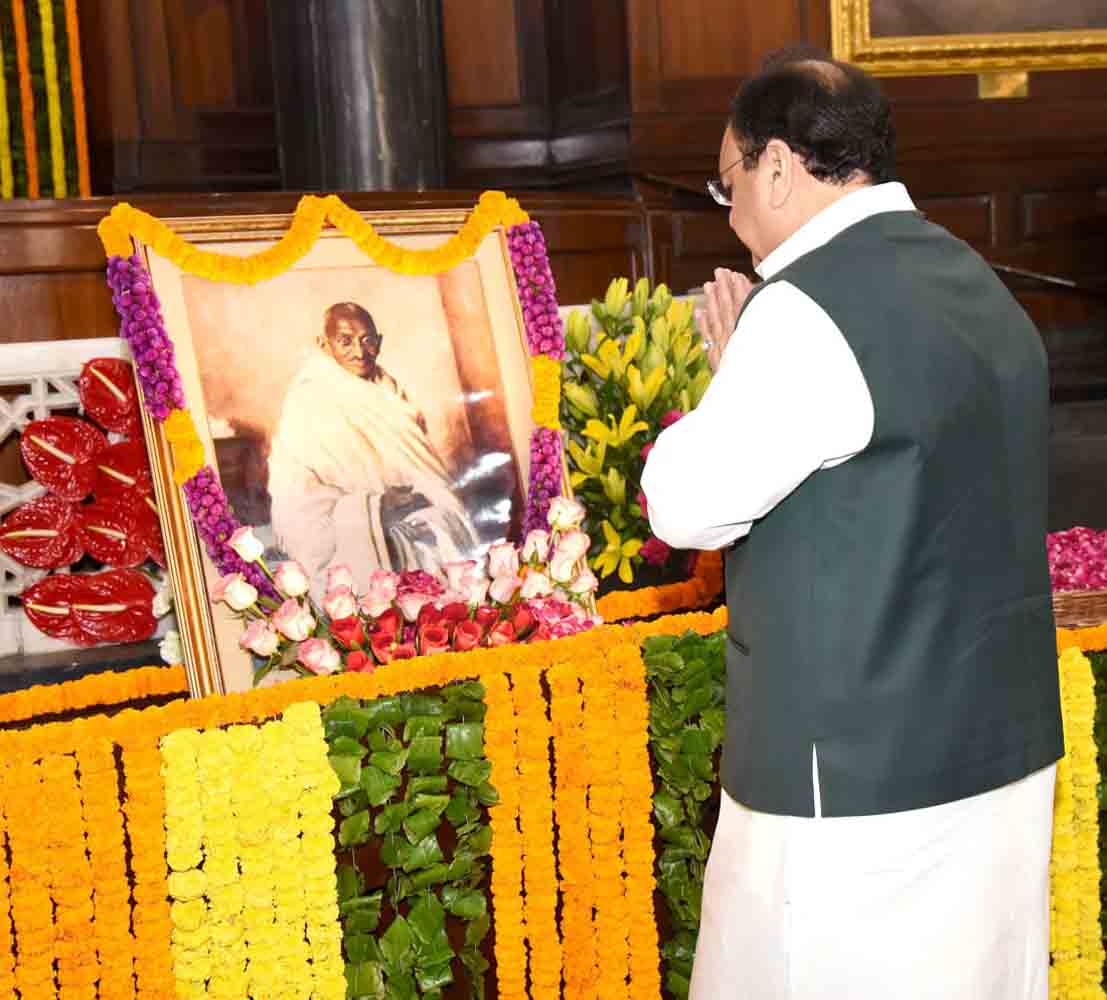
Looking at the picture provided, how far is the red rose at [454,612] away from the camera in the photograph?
8.61 feet

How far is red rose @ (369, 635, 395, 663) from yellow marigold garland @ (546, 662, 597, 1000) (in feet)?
0.94

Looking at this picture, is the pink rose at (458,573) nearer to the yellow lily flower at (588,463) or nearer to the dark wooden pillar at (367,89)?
the yellow lily flower at (588,463)

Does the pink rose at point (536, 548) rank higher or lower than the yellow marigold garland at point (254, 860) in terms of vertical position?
higher

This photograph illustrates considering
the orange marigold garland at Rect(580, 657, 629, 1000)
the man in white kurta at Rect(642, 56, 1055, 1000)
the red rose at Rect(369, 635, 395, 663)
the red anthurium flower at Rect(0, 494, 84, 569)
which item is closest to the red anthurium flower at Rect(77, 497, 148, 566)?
the red anthurium flower at Rect(0, 494, 84, 569)

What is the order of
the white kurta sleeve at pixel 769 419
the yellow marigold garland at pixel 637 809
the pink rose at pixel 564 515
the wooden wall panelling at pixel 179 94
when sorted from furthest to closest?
the wooden wall panelling at pixel 179 94, the pink rose at pixel 564 515, the yellow marigold garland at pixel 637 809, the white kurta sleeve at pixel 769 419

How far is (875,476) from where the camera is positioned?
160 centimetres

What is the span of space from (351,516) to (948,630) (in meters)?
1.43

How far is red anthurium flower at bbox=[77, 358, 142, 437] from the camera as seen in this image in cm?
318

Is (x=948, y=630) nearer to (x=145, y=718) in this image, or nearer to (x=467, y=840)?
(x=467, y=840)

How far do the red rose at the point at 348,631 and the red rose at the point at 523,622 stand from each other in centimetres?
29

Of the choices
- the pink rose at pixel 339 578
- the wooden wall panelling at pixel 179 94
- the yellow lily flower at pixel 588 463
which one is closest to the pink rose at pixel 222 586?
the pink rose at pixel 339 578

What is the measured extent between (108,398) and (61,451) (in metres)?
0.15

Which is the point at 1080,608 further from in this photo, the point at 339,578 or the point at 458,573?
the point at 339,578

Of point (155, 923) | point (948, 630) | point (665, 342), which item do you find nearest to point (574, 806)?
point (155, 923)
